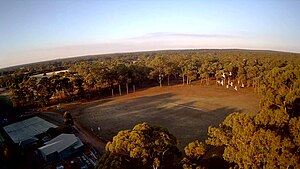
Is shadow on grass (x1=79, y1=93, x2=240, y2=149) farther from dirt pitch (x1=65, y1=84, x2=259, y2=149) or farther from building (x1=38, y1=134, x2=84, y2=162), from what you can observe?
building (x1=38, y1=134, x2=84, y2=162)

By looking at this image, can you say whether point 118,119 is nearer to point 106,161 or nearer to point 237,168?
point 106,161

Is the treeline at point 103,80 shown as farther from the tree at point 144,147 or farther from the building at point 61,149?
the tree at point 144,147

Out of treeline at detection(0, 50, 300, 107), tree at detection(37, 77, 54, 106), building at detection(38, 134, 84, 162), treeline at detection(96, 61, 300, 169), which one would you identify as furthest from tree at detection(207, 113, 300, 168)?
tree at detection(37, 77, 54, 106)

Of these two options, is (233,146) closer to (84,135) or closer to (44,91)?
(84,135)

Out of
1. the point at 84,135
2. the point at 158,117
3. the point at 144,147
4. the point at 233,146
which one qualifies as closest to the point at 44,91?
the point at 84,135

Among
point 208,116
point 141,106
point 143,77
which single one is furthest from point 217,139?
point 143,77
